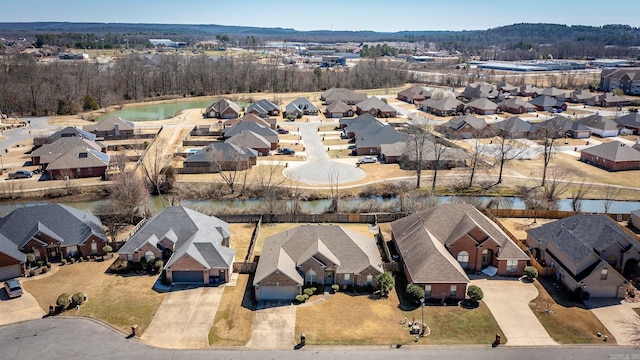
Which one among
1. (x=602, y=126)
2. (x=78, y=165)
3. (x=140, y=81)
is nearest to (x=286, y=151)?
(x=78, y=165)

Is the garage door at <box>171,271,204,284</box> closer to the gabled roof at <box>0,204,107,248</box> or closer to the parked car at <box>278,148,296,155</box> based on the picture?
the gabled roof at <box>0,204,107,248</box>

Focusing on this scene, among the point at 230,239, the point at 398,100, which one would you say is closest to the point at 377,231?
the point at 230,239

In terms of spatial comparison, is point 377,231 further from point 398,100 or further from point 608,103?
point 608,103

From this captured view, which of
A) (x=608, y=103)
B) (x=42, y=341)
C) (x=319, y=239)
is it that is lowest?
(x=42, y=341)

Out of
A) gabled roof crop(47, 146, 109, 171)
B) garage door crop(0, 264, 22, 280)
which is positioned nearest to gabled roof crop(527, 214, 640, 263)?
garage door crop(0, 264, 22, 280)

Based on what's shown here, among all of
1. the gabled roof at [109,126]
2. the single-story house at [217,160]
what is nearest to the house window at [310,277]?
the single-story house at [217,160]

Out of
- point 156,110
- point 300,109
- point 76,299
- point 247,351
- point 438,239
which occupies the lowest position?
point 247,351

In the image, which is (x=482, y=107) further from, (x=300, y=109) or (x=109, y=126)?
(x=109, y=126)

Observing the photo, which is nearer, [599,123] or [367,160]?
[367,160]
